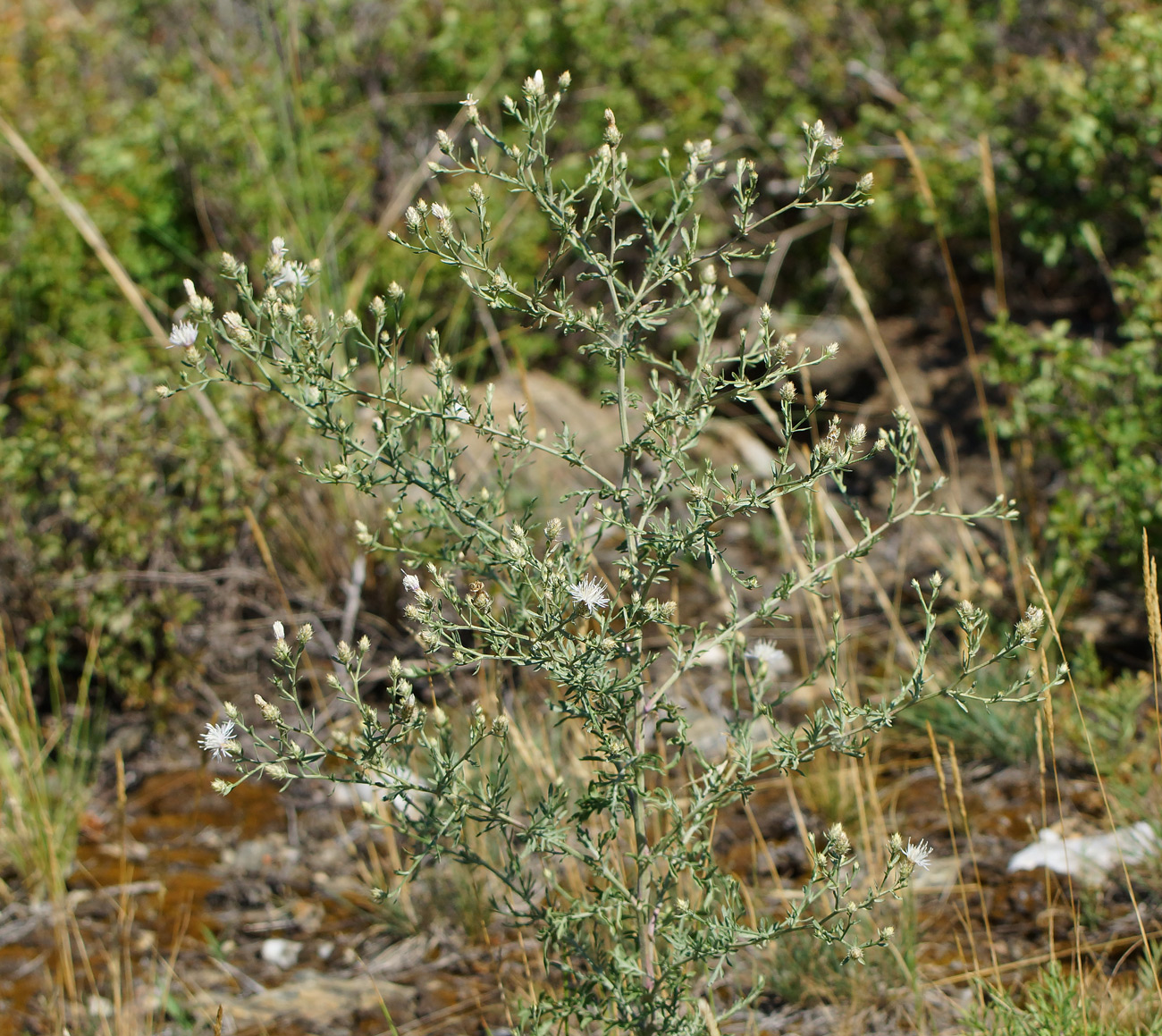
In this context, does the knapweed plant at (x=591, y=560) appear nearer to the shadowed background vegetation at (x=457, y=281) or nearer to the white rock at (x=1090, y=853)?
the shadowed background vegetation at (x=457, y=281)

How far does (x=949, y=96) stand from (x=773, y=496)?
14.1ft

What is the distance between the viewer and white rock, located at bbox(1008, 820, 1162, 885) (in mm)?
2381

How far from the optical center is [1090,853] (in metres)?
2.49

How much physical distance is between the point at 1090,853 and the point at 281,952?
204 cm

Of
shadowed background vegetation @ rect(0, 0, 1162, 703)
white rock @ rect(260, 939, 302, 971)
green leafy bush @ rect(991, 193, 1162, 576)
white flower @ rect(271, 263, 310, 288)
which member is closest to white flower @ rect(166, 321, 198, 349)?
white flower @ rect(271, 263, 310, 288)

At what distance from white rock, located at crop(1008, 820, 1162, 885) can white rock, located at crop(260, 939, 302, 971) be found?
1830 millimetres

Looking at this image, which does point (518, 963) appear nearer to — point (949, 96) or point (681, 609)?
point (681, 609)

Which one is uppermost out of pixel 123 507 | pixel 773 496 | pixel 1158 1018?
Answer: pixel 773 496

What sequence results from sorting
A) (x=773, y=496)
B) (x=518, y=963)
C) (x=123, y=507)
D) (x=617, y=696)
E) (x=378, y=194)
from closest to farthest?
1. (x=773, y=496)
2. (x=617, y=696)
3. (x=518, y=963)
4. (x=123, y=507)
5. (x=378, y=194)

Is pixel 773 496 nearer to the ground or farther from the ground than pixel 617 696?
farther from the ground

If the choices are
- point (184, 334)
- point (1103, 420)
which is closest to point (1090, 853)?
point (1103, 420)

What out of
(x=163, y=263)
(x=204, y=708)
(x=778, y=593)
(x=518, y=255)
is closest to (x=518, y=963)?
(x=778, y=593)

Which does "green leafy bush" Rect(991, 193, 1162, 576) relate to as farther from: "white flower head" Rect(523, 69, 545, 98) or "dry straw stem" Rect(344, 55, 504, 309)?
"dry straw stem" Rect(344, 55, 504, 309)

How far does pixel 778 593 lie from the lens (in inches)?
62.2
